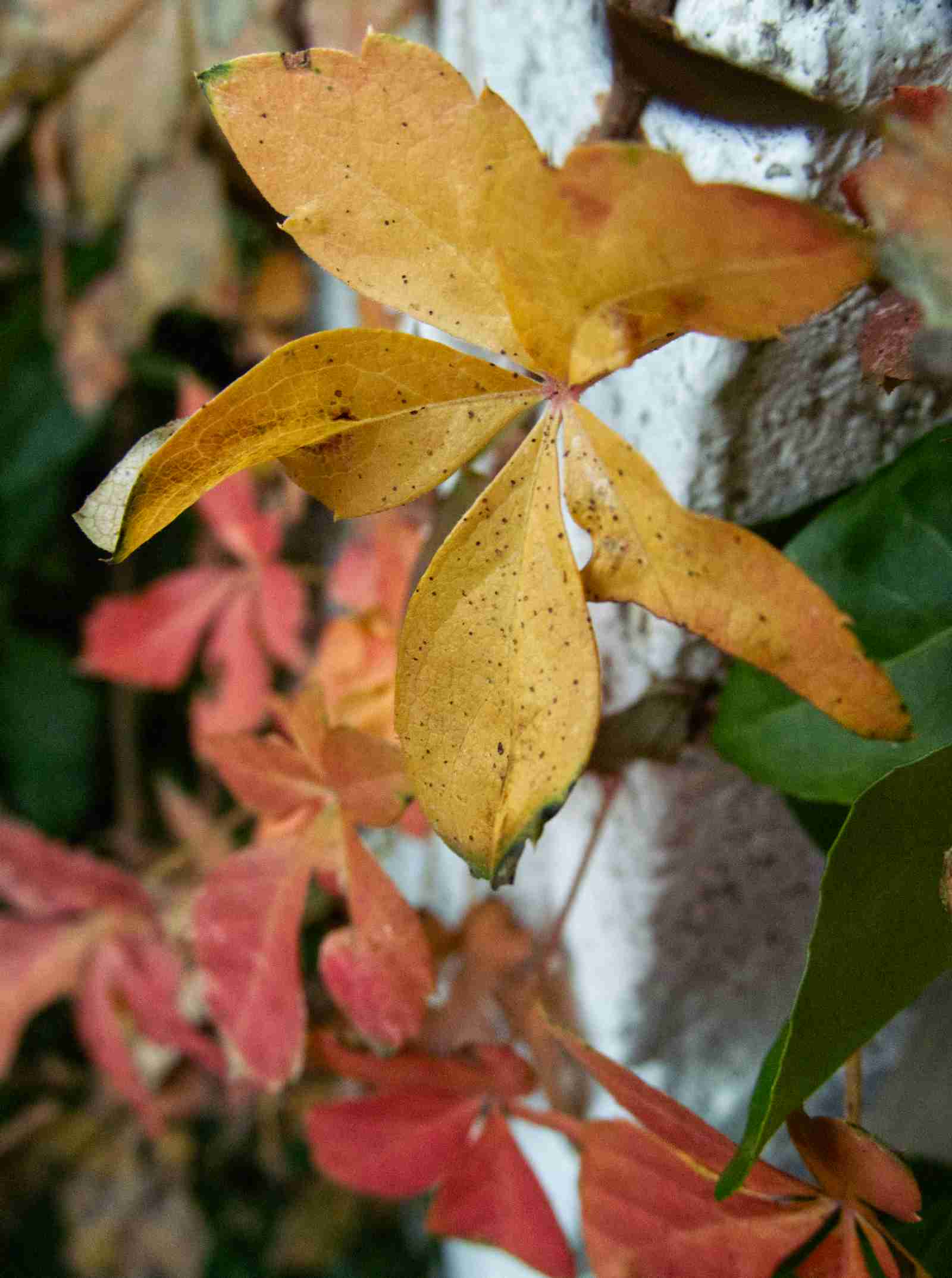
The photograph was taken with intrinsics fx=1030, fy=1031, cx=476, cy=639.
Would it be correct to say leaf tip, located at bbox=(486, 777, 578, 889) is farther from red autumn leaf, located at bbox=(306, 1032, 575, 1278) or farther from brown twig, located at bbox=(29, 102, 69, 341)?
brown twig, located at bbox=(29, 102, 69, 341)

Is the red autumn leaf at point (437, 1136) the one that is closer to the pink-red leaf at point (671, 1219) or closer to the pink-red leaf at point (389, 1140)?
the pink-red leaf at point (389, 1140)

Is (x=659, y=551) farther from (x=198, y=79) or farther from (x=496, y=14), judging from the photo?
(x=496, y=14)

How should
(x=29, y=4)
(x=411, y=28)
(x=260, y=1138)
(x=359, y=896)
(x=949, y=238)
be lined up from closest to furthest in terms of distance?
(x=949, y=238) → (x=359, y=896) → (x=411, y=28) → (x=29, y=4) → (x=260, y=1138)

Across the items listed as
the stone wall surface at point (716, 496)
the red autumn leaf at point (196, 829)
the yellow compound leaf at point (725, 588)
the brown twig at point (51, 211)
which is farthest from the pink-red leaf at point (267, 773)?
the brown twig at point (51, 211)

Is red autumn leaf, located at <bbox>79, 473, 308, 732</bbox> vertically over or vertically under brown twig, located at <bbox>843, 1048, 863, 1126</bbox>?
over

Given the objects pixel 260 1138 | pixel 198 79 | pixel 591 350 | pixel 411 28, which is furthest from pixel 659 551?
pixel 260 1138

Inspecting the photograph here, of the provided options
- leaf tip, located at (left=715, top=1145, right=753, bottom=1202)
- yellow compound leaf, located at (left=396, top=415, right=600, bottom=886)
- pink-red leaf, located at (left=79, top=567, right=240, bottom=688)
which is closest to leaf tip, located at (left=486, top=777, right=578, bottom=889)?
yellow compound leaf, located at (left=396, top=415, right=600, bottom=886)

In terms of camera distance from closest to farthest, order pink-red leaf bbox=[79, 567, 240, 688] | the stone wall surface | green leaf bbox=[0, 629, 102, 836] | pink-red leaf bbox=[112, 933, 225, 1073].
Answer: the stone wall surface
pink-red leaf bbox=[112, 933, 225, 1073]
pink-red leaf bbox=[79, 567, 240, 688]
green leaf bbox=[0, 629, 102, 836]
